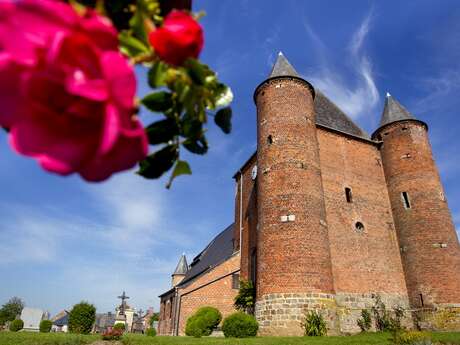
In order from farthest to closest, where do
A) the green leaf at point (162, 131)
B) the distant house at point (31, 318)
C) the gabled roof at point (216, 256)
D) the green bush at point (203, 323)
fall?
the distant house at point (31, 318)
the gabled roof at point (216, 256)
the green bush at point (203, 323)
the green leaf at point (162, 131)

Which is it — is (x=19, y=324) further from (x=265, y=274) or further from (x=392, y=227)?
(x=392, y=227)

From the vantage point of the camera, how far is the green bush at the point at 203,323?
760 inches

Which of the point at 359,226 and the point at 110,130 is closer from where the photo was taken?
the point at 110,130

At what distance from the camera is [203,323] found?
19.5 metres

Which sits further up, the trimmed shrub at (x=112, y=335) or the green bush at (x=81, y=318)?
the green bush at (x=81, y=318)

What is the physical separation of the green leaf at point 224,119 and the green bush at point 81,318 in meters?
26.5

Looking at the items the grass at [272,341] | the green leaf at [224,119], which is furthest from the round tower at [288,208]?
the green leaf at [224,119]

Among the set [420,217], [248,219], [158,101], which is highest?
[248,219]

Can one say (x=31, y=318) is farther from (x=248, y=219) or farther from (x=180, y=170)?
(x=180, y=170)

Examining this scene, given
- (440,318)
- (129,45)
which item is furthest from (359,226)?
(129,45)

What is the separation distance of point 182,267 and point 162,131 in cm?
4606

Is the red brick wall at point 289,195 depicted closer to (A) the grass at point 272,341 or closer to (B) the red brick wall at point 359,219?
(B) the red brick wall at point 359,219

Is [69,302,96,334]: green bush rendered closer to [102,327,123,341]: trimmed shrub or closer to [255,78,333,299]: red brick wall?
[102,327,123,341]: trimmed shrub

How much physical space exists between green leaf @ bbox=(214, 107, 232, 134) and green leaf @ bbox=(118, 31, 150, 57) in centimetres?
32
